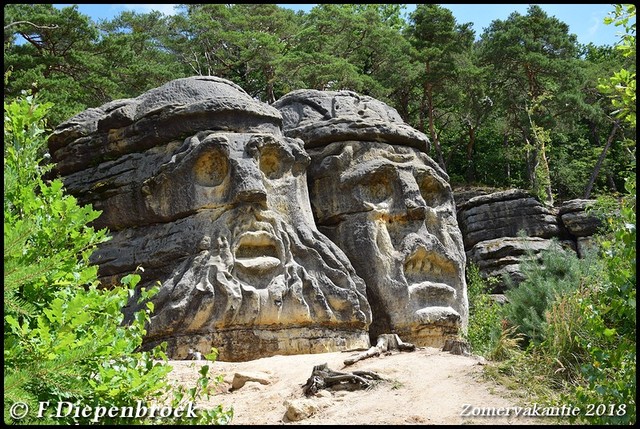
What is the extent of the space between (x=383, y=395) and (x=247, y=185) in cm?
429

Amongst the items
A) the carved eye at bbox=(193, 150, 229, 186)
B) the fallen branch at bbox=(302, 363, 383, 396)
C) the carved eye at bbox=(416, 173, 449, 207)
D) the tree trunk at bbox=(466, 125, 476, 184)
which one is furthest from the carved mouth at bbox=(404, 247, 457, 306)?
the tree trunk at bbox=(466, 125, 476, 184)

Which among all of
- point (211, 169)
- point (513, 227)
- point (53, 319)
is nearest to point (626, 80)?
point (53, 319)

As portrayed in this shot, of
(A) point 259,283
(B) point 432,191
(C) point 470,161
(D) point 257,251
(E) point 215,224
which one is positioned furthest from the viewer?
(C) point 470,161

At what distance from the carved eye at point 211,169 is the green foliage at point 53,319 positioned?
4.90 m

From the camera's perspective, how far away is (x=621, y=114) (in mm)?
5562

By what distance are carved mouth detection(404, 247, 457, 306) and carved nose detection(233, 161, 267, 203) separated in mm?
2846

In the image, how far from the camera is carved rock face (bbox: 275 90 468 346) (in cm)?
1184

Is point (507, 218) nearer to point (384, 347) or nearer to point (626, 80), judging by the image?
point (384, 347)

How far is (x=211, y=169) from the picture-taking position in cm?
1068

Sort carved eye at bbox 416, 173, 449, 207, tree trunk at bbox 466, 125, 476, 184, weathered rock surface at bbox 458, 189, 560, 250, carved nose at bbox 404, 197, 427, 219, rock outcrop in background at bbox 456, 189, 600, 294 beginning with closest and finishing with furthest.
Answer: carved nose at bbox 404, 197, 427, 219, carved eye at bbox 416, 173, 449, 207, rock outcrop in background at bbox 456, 189, 600, 294, weathered rock surface at bbox 458, 189, 560, 250, tree trunk at bbox 466, 125, 476, 184

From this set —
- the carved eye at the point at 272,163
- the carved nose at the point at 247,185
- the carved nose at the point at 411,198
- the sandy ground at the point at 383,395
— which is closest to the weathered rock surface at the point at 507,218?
the carved nose at the point at 411,198

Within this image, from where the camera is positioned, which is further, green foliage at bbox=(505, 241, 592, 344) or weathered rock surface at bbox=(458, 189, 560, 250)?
weathered rock surface at bbox=(458, 189, 560, 250)

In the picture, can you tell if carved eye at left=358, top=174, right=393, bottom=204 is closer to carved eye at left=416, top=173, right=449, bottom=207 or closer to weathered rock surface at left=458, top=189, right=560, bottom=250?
carved eye at left=416, top=173, right=449, bottom=207

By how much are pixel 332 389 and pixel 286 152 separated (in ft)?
15.6
